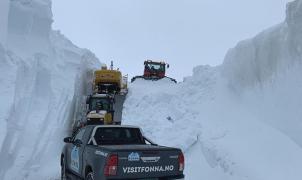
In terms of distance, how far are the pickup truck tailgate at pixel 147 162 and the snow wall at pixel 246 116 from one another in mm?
4363

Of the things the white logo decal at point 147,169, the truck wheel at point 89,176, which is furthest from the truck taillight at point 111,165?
the truck wheel at point 89,176

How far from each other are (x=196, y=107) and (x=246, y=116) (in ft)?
20.8

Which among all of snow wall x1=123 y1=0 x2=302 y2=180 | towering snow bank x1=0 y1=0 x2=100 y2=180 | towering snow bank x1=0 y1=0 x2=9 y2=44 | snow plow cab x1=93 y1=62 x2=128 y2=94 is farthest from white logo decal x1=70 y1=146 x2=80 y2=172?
snow plow cab x1=93 y1=62 x2=128 y2=94

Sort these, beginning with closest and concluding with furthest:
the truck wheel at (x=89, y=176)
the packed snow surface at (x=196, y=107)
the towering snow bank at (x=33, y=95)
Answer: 1. the truck wheel at (x=89, y=176)
2. the packed snow surface at (x=196, y=107)
3. the towering snow bank at (x=33, y=95)

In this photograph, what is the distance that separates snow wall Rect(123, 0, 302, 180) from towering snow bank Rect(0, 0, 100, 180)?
4690mm

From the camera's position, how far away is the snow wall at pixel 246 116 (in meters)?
13.4

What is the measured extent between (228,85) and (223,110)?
2.10m

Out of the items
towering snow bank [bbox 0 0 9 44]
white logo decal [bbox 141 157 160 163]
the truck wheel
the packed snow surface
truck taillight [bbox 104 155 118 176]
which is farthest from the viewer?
towering snow bank [bbox 0 0 9 44]

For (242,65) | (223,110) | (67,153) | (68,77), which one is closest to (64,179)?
(67,153)

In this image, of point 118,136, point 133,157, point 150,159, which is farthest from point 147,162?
point 118,136

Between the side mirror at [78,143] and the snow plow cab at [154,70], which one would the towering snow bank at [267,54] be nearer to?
the side mirror at [78,143]

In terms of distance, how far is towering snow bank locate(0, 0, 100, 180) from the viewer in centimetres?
1534

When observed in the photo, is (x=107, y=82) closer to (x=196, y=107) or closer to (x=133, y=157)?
(x=196, y=107)

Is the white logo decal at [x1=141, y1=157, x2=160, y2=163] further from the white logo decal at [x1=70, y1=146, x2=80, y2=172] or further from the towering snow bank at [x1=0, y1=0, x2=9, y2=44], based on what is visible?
the towering snow bank at [x1=0, y1=0, x2=9, y2=44]
